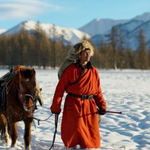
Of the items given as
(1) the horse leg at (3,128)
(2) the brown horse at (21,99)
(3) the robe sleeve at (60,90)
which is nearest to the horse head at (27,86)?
(2) the brown horse at (21,99)

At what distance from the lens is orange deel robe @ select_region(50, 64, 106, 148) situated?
388cm

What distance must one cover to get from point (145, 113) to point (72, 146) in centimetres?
468

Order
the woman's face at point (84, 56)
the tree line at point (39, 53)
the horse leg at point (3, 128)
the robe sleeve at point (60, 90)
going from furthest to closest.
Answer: the tree line at point (39, 53), the horse leg at point (3, 128), the woman's face at point (84, 56), the robe sleeve at point (60, 90)

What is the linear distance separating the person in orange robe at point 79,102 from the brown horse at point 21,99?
42 centimetres

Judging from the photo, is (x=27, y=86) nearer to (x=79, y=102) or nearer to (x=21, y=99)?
(x=21, y=99)

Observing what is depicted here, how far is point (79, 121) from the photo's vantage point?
3900 millimetres

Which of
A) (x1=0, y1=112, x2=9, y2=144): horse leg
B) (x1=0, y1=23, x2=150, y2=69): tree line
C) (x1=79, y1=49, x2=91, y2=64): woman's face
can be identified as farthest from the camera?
(x1=0, y1=23, x2=150, y2=69): tree line

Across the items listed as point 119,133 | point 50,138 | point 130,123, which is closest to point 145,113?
point 130,123

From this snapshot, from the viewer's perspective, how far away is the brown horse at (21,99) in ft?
11.6

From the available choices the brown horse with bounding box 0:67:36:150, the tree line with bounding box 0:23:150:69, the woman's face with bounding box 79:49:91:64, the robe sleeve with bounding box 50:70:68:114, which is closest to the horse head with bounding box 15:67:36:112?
the brown horse with bounding box 0:67:36:150

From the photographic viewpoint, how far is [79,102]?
154 inches

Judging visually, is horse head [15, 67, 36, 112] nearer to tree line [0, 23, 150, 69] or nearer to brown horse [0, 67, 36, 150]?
brown horse [0, 67, 36, 150]

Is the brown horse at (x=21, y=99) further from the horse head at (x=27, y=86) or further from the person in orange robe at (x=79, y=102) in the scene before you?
the person in orange robe at (x=79, y=102)

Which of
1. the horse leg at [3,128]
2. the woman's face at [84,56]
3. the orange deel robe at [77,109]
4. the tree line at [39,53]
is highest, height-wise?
the tree line at [39,53]
